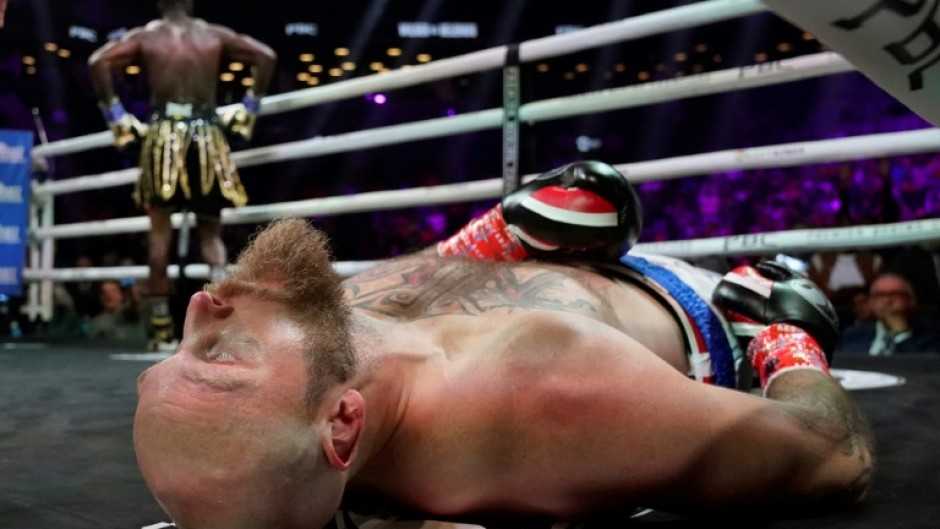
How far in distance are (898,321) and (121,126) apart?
8.98ft

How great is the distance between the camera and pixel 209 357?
683mm

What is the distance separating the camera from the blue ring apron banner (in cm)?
390

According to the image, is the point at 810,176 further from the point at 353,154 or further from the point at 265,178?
the point at 265,178

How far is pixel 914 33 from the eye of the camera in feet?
1.58

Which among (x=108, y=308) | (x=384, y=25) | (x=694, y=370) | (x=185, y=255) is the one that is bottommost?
(x=108, y=308)

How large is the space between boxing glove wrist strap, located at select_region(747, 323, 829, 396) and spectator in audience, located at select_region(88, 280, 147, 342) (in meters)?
3.96

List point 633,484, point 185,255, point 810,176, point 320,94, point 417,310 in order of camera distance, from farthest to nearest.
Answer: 1. point 810,176
2. point 185,255
3. point 320,94
4. point 417,310
5. point 633,484

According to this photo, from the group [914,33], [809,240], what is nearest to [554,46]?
[809,240]

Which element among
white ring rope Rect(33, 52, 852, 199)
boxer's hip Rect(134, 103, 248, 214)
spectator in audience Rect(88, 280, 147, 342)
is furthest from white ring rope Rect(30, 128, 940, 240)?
spectator in audience Rect(88, 280, 147, 342)

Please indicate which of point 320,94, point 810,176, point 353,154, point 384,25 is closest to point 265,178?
point 353,154

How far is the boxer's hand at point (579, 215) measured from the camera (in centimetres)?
124

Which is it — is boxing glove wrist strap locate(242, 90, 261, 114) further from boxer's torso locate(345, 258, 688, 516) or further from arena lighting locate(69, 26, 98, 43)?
arena lighting locate(69, 26, 98, 43)

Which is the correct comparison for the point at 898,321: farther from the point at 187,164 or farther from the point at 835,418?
the point at 187,164

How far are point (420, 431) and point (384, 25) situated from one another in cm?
786
